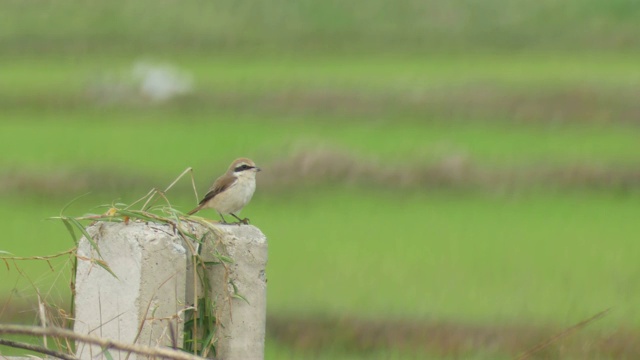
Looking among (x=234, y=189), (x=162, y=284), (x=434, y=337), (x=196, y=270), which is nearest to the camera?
(x=162, y=284)

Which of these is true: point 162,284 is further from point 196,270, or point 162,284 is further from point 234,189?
point 234,189

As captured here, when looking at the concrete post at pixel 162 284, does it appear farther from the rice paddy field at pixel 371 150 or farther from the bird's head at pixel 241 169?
the bird's head at pixel 241 169

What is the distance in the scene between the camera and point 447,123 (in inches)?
716

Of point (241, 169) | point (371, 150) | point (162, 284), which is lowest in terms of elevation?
point (162, 284)

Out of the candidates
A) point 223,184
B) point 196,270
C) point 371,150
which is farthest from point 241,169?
point 371,150

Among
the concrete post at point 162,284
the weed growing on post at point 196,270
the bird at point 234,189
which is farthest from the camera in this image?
the bird at point 234,189

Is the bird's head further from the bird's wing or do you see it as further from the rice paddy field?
the rice paddy field

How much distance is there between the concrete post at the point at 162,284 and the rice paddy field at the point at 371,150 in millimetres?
219

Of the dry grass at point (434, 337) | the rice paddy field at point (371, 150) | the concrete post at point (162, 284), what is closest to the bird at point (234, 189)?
the rice paddy field at point (371, 150)

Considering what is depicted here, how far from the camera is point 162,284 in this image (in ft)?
18.0

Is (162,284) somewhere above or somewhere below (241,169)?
below

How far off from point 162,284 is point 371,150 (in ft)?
34.5

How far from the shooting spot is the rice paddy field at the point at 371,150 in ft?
32.1

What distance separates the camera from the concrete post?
5.54 metres
